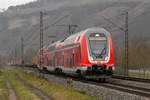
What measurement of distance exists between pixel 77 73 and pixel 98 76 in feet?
9.38

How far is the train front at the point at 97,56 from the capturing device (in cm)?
2900

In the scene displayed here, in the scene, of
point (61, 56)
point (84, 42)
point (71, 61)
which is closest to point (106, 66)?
point (84, 42)

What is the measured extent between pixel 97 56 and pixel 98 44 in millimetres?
1359

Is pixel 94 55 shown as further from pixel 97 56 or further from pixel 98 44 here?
pixel 98 44

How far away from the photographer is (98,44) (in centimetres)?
2988

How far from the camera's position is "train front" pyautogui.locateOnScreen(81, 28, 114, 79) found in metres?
29.0

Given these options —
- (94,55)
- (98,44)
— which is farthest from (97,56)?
(98,44)

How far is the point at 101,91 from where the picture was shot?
1944 centimetres

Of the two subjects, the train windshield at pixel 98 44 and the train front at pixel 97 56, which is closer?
the train front at pixel 97 56

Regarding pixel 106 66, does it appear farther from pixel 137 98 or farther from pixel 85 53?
pixel 137 98

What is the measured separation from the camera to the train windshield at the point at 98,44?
1156 inches

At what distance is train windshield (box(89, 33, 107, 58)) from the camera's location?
29.4m

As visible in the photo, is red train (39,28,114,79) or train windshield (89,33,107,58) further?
train windshield (89,33,107,58)

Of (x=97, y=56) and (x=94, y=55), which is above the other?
(x=94, y=55)
